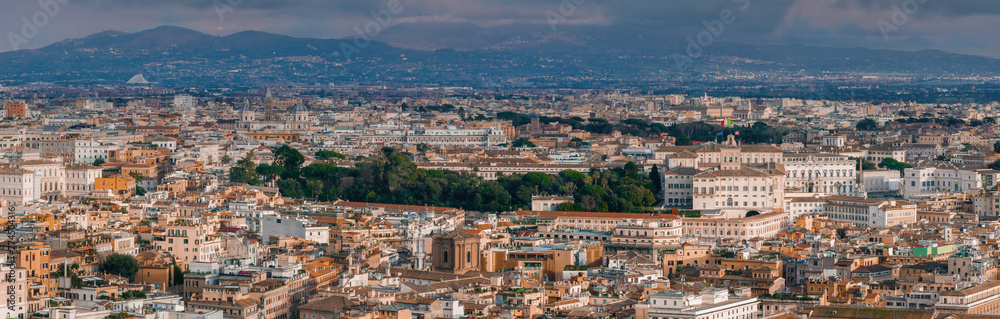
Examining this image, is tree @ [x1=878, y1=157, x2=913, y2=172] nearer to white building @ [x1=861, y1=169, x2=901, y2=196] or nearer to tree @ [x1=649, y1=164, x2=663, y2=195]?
white building @ [x1=861, y1=169, x2=901, y2=196]

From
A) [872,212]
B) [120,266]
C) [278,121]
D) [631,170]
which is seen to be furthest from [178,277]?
[278,121]

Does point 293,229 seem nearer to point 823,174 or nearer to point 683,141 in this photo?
point 823,174

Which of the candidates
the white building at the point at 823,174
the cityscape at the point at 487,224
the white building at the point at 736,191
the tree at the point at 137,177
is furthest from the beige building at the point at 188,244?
the white building at the point at 823,174

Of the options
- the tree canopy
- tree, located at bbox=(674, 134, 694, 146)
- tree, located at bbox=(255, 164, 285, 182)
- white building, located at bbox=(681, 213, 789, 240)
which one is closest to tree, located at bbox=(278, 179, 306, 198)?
the tree canopy

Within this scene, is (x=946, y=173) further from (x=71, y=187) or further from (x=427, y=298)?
(x=427, y=298)

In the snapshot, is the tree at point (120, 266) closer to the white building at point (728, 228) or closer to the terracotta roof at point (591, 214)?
the terracotta roof at point (591, 214)

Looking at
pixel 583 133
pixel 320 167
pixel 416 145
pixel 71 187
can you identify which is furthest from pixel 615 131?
pixel 71 187
